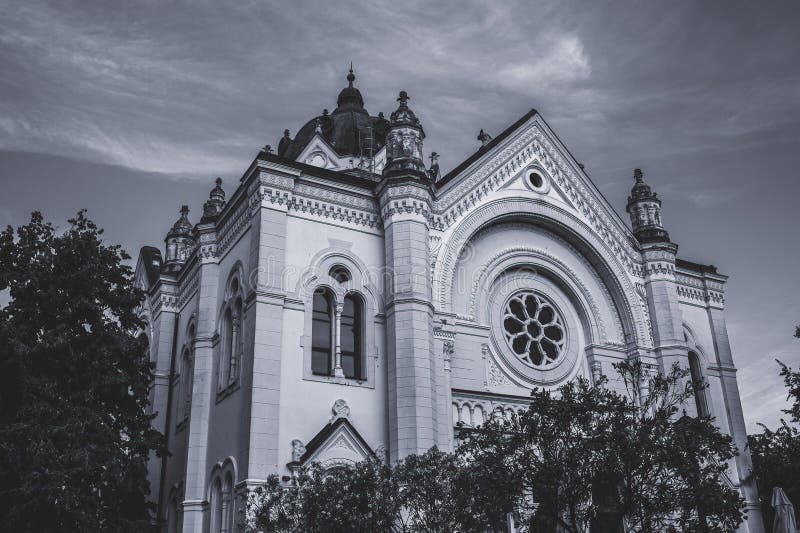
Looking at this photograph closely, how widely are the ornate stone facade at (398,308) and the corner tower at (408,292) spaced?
54 millimetres

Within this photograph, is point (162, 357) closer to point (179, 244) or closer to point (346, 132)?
point (179, 244)

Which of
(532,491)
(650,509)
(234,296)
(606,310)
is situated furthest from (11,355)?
(606,310)

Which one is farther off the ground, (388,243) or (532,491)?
(388,243)

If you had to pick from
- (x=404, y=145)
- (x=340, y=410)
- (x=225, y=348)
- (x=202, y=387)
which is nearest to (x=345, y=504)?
(x=340, y=410)

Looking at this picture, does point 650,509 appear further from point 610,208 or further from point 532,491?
point 610,208

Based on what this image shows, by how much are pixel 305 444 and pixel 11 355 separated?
25.3ft

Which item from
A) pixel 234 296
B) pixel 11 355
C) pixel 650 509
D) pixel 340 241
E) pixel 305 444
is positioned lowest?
pixel 650 509

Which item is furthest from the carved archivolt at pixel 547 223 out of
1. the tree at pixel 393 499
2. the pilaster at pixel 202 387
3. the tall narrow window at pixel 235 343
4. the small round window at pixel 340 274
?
the tree at pixel 393 499

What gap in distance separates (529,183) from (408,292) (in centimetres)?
786

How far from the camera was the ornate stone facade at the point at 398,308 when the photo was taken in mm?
19969

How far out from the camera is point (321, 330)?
21.5 metres

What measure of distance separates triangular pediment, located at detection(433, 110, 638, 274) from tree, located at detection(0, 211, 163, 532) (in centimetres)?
1017

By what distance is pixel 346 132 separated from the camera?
1374 inches

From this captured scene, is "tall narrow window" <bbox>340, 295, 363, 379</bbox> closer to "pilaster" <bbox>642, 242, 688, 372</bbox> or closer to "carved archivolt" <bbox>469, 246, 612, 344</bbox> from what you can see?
"carved archivolt" <bbox>469, 246, 612, 344</bbox>
